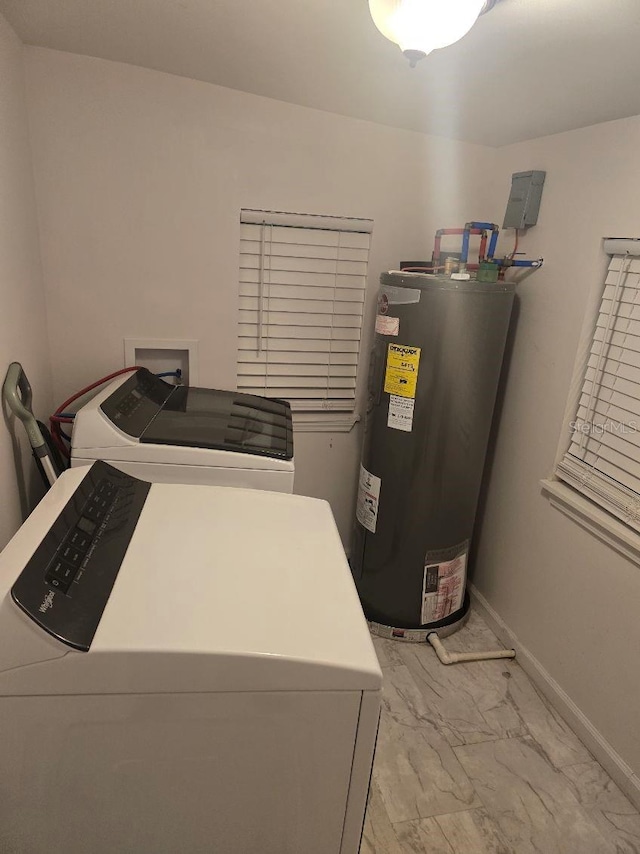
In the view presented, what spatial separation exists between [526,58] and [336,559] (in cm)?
131

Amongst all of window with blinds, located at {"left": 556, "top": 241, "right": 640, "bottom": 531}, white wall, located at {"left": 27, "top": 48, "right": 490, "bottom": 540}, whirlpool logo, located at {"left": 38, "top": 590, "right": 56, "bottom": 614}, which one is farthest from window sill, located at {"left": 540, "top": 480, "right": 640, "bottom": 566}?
whirlpool logo, located at {"left": 38, "top": 590, "right": 56, "bottom": 614}

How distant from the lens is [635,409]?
1659mm

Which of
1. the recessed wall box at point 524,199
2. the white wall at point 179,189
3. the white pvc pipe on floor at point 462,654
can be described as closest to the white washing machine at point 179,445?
the white wall at point 179,189

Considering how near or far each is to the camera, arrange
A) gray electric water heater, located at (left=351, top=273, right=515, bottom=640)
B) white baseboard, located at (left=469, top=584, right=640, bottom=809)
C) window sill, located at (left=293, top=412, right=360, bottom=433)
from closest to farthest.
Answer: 1. white baseboard, located at (left=469, top=584, right=640, bottom=809)
2. gray electric water heater, located at (left=351, top=273, right=515, bottom=640)
3. window sill, located at (left=293, top=412, right=360, bottom=433)

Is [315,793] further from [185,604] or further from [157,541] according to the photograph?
[157,541]

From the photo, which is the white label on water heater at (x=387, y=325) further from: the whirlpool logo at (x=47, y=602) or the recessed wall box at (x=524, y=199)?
the whirlpool logo at (x=47, y=602)

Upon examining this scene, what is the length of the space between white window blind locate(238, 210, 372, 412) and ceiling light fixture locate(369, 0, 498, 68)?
99cm

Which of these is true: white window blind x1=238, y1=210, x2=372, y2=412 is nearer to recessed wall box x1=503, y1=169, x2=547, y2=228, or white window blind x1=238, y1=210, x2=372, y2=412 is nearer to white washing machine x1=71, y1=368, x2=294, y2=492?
recessed wall box x1=503, y1=169, x2=547, y2=228

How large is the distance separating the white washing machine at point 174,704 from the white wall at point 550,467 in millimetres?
1122

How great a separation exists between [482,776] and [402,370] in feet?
4.29

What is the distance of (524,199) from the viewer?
1.97 metres

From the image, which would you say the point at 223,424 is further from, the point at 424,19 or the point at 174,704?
the point at 424,19

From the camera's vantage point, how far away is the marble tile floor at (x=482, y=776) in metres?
1.48

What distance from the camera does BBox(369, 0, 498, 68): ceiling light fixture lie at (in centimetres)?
102
